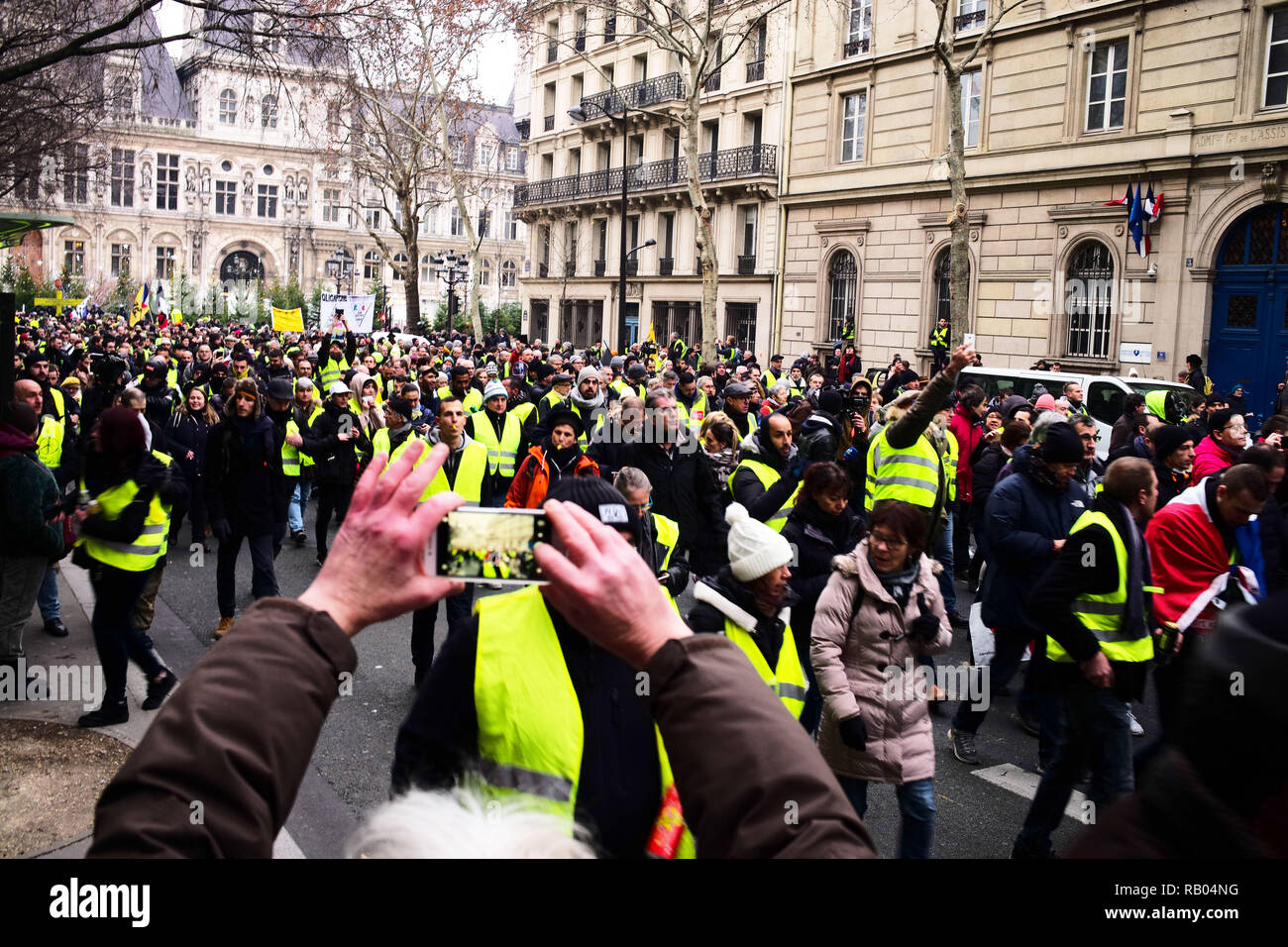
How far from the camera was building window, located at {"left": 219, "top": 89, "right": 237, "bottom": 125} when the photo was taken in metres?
75.6

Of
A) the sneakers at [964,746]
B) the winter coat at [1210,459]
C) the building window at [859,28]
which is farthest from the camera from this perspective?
the building window at [859,28]

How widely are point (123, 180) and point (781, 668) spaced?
83.9m

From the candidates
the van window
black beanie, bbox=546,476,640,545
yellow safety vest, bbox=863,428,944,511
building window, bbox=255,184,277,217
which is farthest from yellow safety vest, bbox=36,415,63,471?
building window, bbox=255,184,277,217

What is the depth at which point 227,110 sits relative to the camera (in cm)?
7588

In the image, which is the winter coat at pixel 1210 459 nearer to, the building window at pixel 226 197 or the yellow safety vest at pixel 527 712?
the yellow safety vest at pixel 527 712

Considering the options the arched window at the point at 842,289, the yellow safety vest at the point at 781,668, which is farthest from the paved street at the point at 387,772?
the arched window at the point at 842,289

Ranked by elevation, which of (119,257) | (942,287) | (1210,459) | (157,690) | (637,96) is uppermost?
(637,96)

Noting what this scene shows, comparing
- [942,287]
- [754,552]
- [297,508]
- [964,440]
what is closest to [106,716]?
[754,552]

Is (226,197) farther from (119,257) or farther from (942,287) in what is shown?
(942,287)

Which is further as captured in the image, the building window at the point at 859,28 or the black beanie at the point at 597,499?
the building window at the point at 859,28

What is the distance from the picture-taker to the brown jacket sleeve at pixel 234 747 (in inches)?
42.8

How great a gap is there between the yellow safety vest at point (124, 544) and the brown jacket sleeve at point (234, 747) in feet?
18.1

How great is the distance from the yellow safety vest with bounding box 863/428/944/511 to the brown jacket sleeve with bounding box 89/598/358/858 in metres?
6.04

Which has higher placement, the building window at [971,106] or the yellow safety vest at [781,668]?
the building window at [971,106]
